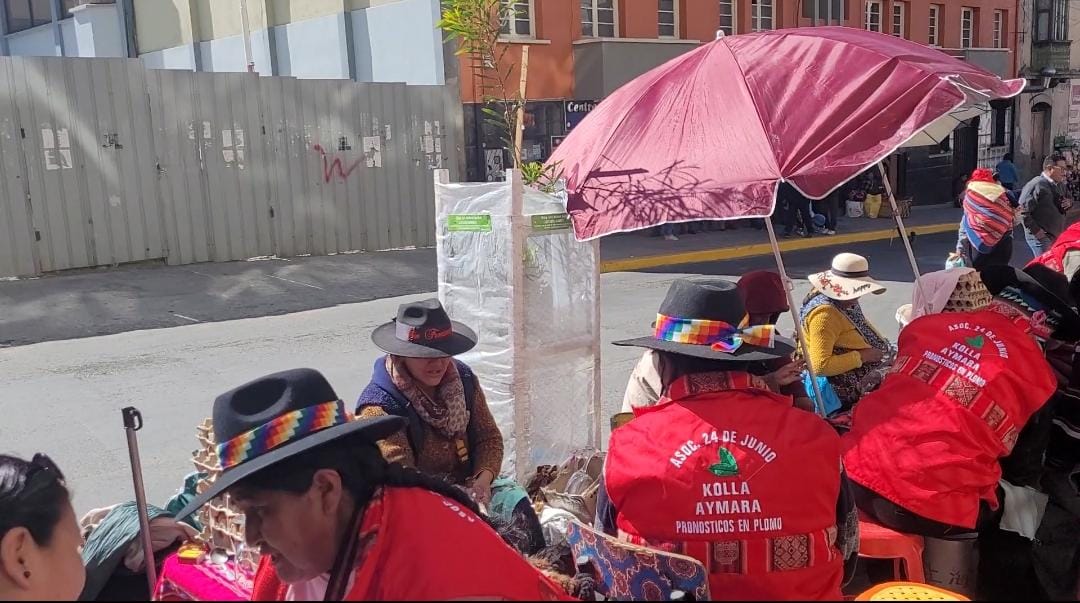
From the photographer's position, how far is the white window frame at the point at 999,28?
1121 inches

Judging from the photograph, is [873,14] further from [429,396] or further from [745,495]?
[745,495]

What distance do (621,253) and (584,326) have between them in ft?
36.6

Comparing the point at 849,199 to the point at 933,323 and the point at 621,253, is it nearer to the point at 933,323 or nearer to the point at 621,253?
the point at 621,253

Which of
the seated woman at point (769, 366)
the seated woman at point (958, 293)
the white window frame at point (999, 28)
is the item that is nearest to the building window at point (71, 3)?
the seated woman at point (769, 366)

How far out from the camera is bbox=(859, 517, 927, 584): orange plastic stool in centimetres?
330

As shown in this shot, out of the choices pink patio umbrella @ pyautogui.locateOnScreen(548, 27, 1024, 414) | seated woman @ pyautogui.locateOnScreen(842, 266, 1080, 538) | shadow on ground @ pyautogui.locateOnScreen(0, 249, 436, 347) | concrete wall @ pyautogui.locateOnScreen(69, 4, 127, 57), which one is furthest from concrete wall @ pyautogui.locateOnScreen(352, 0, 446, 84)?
seated woman @ pyautogui.locateOnScreen(842, 266, 1080, 538)

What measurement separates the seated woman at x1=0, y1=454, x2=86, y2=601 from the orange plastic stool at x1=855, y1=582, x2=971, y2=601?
1958 mm

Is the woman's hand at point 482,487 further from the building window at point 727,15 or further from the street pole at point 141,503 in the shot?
the building window at point 727,15

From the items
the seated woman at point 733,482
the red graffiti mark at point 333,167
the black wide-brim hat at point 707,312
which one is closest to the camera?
the seated woman at point 733,482

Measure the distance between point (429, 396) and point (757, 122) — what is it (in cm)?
172

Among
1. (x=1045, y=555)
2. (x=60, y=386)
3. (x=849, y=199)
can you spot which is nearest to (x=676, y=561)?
(x=1045, y=555)

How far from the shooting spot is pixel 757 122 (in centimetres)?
347

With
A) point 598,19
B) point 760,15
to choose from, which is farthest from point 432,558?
point 760,15

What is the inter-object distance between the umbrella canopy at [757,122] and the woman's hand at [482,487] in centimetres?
111
